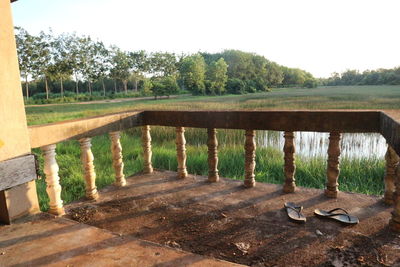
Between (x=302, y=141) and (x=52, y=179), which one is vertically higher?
(x=52, y=179)

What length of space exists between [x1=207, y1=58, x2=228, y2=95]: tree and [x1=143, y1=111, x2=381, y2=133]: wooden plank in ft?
73.5

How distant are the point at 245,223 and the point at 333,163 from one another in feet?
3.49

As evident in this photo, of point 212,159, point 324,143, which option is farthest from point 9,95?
point 324,143

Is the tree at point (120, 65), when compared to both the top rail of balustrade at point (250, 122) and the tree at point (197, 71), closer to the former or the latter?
the tree at point (197, 71)

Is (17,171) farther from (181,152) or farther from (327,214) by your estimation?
(327,214)

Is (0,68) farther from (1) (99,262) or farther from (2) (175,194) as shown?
(2) (175,194)

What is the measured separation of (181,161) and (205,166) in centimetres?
237

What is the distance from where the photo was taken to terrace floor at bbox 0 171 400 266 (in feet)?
4.84

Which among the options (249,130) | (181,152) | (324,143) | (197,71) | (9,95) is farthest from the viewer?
(197,71)

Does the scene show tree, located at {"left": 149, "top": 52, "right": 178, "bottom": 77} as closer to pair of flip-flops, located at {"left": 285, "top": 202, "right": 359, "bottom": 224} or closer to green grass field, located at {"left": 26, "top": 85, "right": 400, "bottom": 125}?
green grass field, located at {"left": 26, "top": 85, "right": 400, "bottom": 125}

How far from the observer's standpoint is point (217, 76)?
89.6 ft

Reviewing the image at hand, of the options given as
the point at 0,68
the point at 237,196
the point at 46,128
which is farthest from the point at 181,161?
the point at 0,68

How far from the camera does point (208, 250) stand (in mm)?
1738

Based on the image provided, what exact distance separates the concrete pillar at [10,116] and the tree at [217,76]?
23.4 metres
